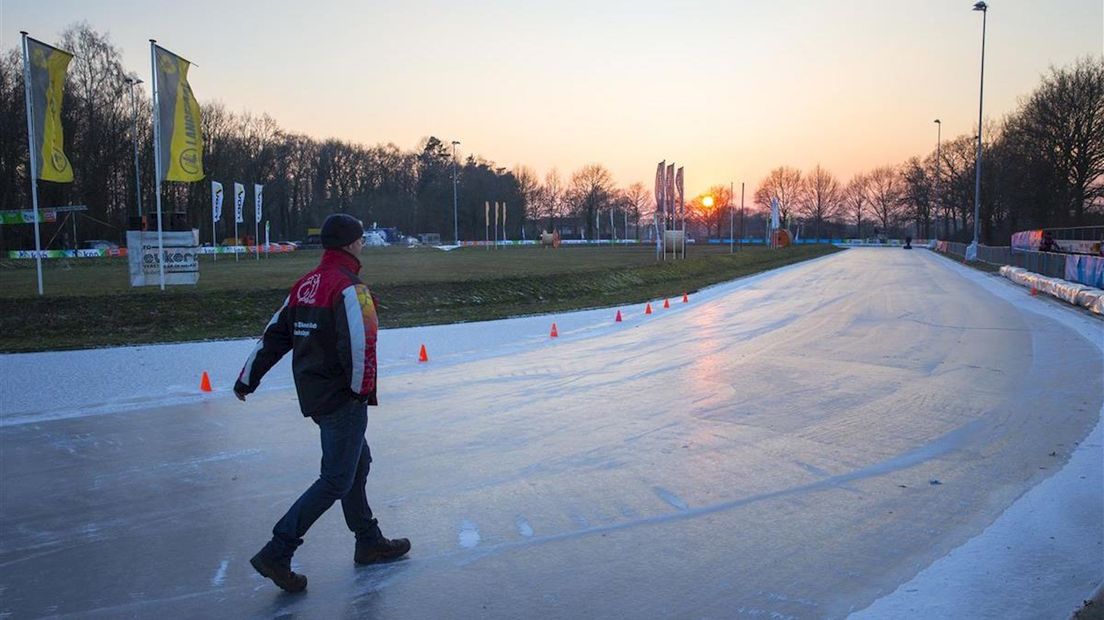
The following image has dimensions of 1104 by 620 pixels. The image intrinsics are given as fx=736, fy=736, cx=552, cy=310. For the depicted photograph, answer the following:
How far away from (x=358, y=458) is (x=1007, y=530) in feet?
13.5

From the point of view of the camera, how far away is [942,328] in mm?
15211

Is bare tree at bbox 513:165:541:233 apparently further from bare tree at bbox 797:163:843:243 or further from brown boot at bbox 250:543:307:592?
brown boot at bbox 250:543:307:592

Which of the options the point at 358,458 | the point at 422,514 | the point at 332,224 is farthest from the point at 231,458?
the point at 332,224

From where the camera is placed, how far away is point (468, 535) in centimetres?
473

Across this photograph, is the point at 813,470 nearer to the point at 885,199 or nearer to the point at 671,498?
the point at 671,498

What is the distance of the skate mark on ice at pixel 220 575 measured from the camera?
161 inches

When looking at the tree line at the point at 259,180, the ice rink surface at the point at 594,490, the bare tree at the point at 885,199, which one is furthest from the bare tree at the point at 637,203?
the ice rink surface at the point at 594,490

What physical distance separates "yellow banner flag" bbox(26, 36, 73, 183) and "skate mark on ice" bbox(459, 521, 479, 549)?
1772cm

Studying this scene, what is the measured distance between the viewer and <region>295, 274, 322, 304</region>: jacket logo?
3936mm

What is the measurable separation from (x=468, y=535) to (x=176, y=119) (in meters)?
18.9

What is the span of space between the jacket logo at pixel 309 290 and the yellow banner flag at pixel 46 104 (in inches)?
688

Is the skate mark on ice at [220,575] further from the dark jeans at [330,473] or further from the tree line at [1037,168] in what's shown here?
the tree line at [1037,168]

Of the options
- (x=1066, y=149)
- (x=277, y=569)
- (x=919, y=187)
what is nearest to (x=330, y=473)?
(x=277, y=569)

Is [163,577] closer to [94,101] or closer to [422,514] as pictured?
[422,514]
